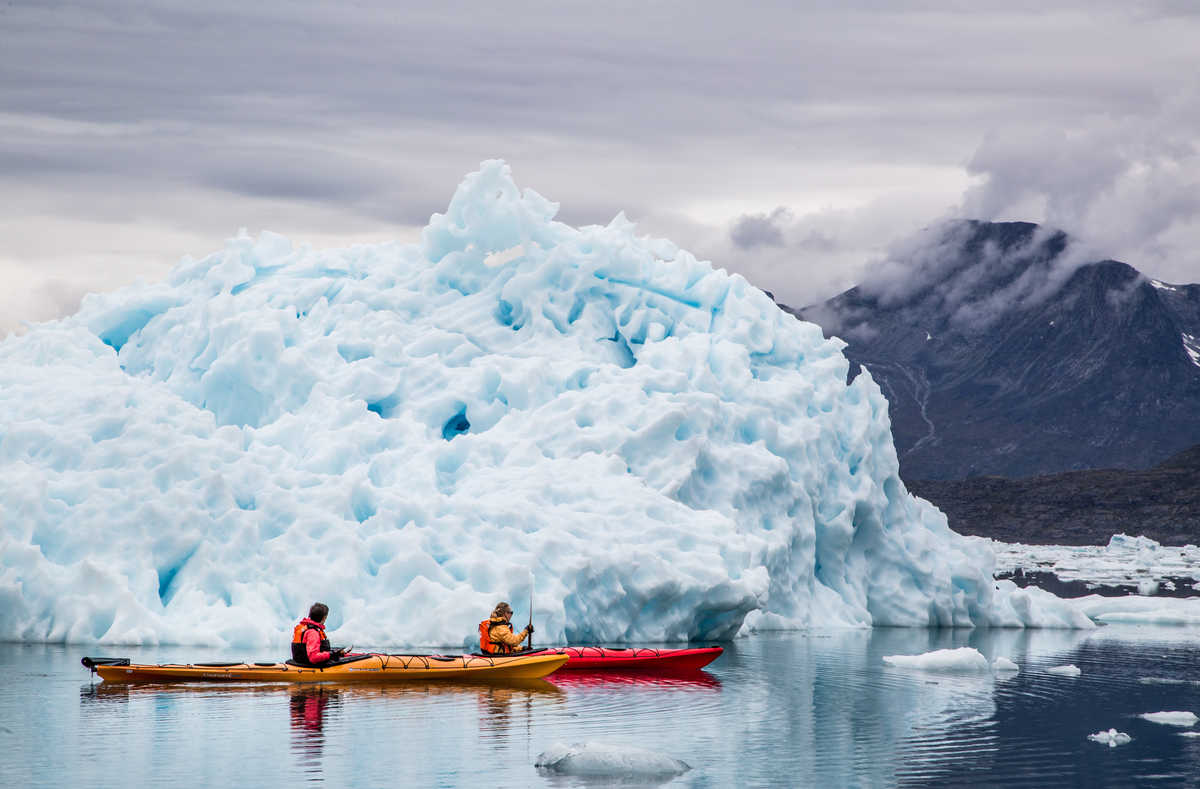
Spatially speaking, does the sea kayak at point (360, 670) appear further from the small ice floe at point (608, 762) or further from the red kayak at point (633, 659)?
the small ice floe at point (608, 762)

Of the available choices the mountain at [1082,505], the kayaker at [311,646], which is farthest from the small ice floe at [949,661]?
the mountain at [1082,505]

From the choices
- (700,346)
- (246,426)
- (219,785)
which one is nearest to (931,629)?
(700,346)

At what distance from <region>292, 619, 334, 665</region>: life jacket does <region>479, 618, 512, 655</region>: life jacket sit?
2.13m

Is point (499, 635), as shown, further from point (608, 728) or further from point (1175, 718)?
point (1175, 718)

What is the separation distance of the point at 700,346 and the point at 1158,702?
10803 millimetres

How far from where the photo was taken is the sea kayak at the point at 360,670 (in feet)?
54.0

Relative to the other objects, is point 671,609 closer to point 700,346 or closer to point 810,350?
point 700,346

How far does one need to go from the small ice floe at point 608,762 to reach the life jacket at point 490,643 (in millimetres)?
6124

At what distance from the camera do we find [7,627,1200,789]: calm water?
1222cm

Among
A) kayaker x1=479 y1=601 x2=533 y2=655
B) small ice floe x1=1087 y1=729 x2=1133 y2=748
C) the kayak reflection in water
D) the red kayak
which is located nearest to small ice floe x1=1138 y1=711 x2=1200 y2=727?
small ice floe x1=1087 y1=729 x2=1133 y2=748

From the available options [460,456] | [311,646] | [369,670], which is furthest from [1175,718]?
[460,456]

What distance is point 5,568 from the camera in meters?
19.9

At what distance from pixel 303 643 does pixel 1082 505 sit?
113734mm

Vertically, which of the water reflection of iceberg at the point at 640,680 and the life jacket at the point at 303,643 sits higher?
the life jacket at the point at 303,643
